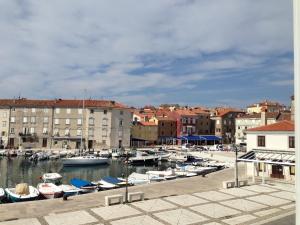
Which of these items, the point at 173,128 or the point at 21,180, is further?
the point at 173,128

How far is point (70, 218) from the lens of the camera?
19.6 m

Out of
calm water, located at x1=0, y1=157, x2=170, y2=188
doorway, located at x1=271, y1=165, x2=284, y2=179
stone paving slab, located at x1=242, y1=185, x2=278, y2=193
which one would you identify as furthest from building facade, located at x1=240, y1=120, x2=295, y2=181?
calm water, located at x1=0, y1=157, x2=170, y2=188

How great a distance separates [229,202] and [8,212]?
590 inches

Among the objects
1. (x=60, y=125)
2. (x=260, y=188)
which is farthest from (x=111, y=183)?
(x=60, y=125)

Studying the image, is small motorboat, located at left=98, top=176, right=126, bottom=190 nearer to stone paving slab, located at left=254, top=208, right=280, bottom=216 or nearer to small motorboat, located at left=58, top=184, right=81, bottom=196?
small motorboat, located at left=58, top=184, right=81, bottom=196

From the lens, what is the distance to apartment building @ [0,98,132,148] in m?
89.1

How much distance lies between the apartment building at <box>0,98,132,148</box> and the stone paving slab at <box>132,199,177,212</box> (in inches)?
2619

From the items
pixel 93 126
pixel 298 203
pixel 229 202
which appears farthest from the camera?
pixel 93 126

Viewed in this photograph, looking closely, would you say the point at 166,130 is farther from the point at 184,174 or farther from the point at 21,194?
the point at 21,194

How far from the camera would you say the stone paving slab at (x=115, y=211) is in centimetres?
2019

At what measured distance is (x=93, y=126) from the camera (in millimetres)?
89312

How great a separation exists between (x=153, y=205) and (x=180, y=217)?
3215 mm

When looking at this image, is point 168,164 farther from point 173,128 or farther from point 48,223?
point 48,223

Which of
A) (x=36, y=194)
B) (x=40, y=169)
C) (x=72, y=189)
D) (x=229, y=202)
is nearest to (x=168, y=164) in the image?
(x=40, y=169)
